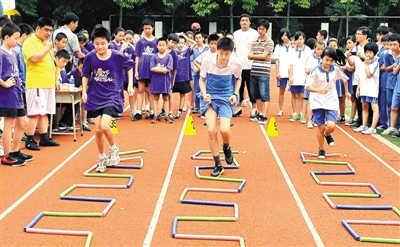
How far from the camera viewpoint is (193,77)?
13.2 metres

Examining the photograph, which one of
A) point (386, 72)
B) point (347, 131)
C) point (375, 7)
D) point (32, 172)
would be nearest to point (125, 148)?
point (32, 172)

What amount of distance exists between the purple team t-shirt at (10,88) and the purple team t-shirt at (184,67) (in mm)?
5071

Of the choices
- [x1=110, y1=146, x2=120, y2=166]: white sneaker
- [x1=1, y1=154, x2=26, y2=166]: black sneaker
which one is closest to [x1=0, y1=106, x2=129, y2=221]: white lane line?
[x1=1, y1=154, x2=26, y2=166]: black sneaker

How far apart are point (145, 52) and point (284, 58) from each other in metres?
3.02

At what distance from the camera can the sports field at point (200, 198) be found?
17.0 feet

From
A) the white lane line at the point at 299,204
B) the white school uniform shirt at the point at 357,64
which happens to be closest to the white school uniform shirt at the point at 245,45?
the white school uniform shirt at the point at 357,64

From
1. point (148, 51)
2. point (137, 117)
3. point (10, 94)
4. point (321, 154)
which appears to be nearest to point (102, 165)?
point (10, 94)

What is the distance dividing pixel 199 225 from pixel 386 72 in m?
6.71

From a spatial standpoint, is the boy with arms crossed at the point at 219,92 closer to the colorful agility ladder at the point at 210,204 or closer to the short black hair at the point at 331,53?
the colorful agility ladder at the point at 210,204

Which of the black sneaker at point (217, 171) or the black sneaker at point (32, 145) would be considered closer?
the black sneaker at point (217, 171)

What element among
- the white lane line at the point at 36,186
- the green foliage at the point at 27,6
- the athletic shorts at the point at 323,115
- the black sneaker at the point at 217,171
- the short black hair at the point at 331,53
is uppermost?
the green foliage at the point at 27,6

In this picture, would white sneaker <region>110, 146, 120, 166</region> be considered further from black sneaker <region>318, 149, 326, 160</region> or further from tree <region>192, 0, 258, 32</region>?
tree <region>192, 0, 258, 32</region>

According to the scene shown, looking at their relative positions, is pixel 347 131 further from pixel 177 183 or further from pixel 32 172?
pixel 32 172

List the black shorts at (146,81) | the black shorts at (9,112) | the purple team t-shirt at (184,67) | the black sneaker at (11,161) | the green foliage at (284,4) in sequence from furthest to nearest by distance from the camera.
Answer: the green foliage at (284,4), the purple team t-shirt at (184,67), the black shorts at (146,81), the black sneaker at (11,161), the black shorts at (9,112)
